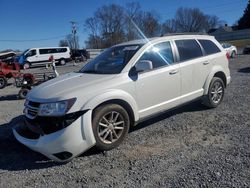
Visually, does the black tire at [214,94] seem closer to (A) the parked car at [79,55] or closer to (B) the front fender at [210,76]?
(B) the front fender at [210,76]

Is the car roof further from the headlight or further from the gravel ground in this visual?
the headlight

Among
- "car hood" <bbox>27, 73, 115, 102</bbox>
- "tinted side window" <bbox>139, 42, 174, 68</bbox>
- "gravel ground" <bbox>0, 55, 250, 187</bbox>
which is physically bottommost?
"gravel ground" <bbox>0, 55, 250, 187</bbox>

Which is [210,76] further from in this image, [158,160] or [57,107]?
A: [57,107]

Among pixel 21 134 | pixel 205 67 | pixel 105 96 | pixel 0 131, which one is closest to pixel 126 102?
pixel 105 96

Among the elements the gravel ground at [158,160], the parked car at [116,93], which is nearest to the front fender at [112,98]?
the parked car at [116,93]

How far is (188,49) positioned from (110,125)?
260 cm

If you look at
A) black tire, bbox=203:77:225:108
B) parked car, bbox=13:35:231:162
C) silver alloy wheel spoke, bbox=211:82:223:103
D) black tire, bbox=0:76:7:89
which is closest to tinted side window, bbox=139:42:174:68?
parked car, bbox=13:35:231:162

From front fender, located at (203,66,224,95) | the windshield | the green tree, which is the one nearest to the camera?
the windshield

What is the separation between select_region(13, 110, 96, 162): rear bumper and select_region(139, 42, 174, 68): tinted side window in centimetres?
171

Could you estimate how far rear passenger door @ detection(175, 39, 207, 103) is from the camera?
589cm

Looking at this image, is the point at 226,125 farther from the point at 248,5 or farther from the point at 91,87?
the point at 248,5

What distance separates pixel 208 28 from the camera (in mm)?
118500

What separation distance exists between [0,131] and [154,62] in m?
3.52

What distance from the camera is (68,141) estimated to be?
4148 mm
